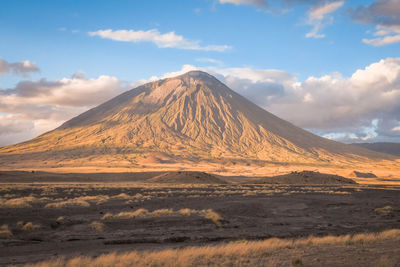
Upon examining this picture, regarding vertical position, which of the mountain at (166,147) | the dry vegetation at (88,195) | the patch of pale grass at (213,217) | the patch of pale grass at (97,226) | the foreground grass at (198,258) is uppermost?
the mountain at (166,147)

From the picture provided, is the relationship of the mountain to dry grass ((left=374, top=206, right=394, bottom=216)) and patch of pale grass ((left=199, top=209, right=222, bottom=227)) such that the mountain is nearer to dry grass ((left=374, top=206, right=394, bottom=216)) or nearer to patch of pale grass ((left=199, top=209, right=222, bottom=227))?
dry grass ((left=374, top=206, right=394, bottom=216))

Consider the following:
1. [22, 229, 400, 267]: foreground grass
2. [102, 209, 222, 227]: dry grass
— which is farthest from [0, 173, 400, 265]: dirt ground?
[22, 229, 400, 267]: foreground grass

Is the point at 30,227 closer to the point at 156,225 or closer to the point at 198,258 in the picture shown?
the point at 156,225

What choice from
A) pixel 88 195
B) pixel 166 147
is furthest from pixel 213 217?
pixel 166 147

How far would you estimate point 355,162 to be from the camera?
16400 centimetres

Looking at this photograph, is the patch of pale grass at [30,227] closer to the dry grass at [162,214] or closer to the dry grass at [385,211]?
the dry grass at [162,214]

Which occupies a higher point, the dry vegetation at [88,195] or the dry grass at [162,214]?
the dry grass at [162,214]

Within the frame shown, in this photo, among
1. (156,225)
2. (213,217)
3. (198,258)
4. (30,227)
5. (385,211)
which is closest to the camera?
(198,258)

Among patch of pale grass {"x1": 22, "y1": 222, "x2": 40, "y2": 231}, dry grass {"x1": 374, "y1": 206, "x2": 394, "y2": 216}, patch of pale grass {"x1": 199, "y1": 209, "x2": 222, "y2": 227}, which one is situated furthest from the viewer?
dry grass {"x1": 374, "y1": 206, "x2": 394, "y2": 216}

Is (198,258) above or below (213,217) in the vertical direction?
above

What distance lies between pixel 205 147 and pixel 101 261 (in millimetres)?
159437

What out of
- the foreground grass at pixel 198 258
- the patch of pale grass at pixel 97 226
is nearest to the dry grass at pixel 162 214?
the patch of pale grass at pixel 97 226

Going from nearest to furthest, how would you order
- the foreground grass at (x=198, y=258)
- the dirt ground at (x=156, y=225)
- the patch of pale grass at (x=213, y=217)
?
the foreground grass at (x=198, y=258) < the dirt ground at (x=156, y=225) < the patch of pale grass at (x=213, y=217)

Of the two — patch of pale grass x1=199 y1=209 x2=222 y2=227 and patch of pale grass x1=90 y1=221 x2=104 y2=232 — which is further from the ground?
patch of pale grass x1=90 y1=221 x2=104 y2=232
